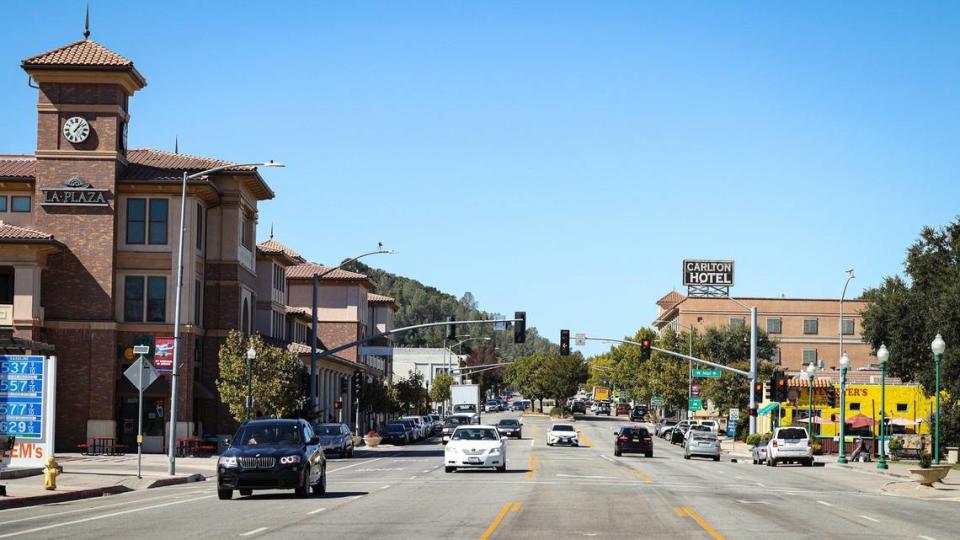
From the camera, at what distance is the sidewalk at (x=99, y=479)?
29.0m

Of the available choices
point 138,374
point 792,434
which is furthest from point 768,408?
point 138,374

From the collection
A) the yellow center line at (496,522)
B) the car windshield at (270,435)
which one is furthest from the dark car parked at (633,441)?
the yellow center line at (496,522)

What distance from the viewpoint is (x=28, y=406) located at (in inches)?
1341

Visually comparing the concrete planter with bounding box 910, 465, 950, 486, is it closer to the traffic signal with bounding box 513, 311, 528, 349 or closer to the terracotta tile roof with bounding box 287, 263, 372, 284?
the traffic signal with bounding box 513, 311, 528, 349

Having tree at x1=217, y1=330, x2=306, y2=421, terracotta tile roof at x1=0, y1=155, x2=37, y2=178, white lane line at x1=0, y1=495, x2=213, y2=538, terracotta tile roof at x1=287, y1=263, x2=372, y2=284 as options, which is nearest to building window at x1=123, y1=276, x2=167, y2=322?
tree at x1=217, y1=330, x2=306, y2=421

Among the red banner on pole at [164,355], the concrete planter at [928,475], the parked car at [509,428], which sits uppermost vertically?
the red banner on pole at [164,355]

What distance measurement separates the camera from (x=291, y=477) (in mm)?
28188

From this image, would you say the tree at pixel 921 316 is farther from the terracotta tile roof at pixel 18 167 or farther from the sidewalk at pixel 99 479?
the terracotta tile roof at pixel 18 167

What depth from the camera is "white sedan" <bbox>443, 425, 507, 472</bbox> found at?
141 ft

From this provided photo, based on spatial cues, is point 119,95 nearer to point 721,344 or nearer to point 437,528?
point 437,528

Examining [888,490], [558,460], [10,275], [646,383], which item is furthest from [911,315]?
[646,383]

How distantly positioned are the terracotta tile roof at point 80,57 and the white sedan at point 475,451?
27.2 metres

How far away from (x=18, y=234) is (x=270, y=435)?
33.9 m

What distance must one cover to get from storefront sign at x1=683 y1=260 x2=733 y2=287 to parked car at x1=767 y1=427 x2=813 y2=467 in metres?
69.9
